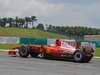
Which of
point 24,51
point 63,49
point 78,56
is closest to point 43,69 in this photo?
point 78,56

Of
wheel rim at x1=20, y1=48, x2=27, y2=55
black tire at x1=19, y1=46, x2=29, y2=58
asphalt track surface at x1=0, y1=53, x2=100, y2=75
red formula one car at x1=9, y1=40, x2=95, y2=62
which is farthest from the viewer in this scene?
wheel rim at x1=20, y1=48, x2=27, y2=55

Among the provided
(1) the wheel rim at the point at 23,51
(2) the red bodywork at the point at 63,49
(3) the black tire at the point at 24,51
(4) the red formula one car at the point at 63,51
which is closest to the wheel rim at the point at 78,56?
(4) the red formula one car at the point at 63,51

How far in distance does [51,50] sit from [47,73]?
30.5 ft

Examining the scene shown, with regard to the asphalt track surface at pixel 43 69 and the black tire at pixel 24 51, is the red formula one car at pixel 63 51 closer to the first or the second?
the black tire at pixel 24 51

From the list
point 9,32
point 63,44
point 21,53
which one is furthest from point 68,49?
point 9,32

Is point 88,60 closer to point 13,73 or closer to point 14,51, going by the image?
point 14,51

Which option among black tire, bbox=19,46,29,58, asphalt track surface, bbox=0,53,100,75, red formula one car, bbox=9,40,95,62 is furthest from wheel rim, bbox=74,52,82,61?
black tire, bbox=19,46,29,58

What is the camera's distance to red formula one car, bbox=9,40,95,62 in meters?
21.5

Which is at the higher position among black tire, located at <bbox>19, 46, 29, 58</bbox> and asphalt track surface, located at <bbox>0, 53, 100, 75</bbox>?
black tire, located at <bbox>19, 46, 29, 58</bbox>

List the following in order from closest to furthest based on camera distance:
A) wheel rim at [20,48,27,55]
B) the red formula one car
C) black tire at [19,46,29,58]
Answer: the red formula one car → black tire at [19,46,29,58] → wheel rim at [20,48,27,55]

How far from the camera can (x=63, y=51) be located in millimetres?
21953

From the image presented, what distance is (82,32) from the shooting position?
6619 inches

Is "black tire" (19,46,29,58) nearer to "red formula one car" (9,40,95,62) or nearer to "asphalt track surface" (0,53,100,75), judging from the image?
"red formula one car" (9,40,95,62)

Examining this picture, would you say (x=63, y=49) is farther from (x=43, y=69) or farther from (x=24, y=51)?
(x=43, y=69)
